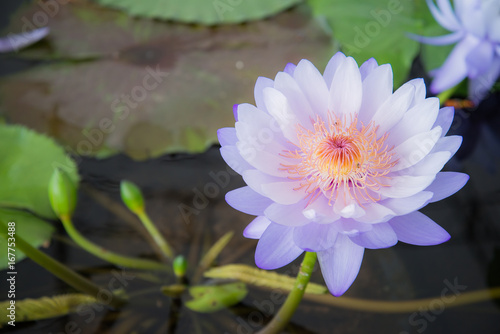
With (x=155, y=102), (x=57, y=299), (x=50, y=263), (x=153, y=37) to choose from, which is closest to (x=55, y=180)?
(x=50, y=263)

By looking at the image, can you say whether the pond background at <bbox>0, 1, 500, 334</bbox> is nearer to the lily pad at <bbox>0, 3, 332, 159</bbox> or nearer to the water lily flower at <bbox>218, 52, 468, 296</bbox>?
the lily pad at <bbox>0, 3, 332, 159</bbox>

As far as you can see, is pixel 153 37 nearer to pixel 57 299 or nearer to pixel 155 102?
pixel 155 102

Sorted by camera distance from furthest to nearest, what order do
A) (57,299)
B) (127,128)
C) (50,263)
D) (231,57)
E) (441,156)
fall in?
1. (231,57)
2. (127,128)
3. (57,299)
4. (50,263)
5. (441,156)

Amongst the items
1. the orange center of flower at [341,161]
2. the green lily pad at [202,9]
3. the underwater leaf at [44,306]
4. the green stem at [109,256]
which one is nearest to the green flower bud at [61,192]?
the green stem at [109,256]

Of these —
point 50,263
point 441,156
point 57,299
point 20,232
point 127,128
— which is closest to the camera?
point 441,156

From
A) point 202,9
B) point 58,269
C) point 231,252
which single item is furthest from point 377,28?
point 58,269

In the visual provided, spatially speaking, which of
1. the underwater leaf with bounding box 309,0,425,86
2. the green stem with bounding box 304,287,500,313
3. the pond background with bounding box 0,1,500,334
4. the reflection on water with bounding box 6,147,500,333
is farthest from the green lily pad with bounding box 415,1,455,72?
the green stem with bounding box 304,287,500,313

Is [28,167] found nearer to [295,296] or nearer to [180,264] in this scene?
[180,264]
